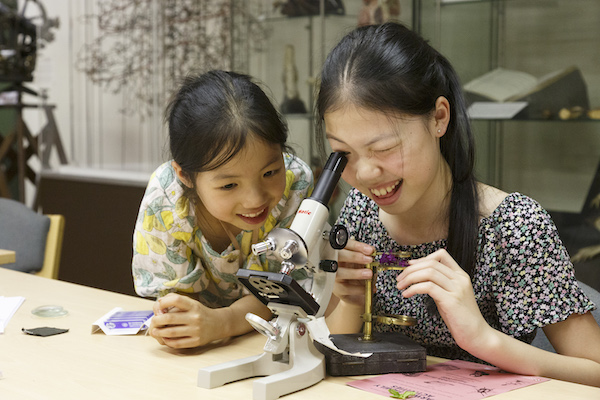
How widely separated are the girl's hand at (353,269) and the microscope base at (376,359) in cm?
13

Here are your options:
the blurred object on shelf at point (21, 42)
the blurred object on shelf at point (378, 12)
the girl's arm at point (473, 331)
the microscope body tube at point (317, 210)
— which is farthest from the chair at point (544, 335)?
the blurred object on shelf at point (21, 42)

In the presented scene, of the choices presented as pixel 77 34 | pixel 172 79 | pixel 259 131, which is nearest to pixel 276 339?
pixel 259 131

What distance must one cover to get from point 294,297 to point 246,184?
1.13 feet

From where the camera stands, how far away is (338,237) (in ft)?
4.11

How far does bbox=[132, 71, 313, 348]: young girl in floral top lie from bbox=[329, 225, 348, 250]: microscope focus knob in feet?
0.89

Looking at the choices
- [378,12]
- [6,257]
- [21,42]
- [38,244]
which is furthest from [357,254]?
[21,42]

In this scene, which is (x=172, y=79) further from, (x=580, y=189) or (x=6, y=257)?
(x=580, y=189)

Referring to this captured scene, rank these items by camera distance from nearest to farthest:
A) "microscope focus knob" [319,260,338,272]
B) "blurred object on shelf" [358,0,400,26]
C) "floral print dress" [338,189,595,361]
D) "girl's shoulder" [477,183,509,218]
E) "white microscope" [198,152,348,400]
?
"white microscope" [198,152,348,400] < "microscope focus knob" [319,260,338,272] < "floral print dress" [338,189,595,361] < "girl's shoulder" [477,183,509,218] < "blurred object on shelf" [358,0,400,26]

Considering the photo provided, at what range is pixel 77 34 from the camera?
14.2 feet

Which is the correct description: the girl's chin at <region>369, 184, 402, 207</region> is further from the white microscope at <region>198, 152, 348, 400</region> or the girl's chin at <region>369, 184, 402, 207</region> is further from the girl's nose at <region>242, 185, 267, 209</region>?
the girl's nose at <region>242, 185, 267, 209</region>

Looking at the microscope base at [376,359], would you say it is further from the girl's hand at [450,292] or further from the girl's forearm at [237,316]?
the girl's forearm at [237,316]

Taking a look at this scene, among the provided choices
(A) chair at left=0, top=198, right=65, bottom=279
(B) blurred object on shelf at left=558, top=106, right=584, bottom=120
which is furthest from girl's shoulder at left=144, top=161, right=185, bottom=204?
(B) blurred object on shelf at left=558, top=106, right=584, bottom=120

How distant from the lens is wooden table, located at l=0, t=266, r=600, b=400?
1196 mm

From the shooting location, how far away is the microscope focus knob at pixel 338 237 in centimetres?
125
